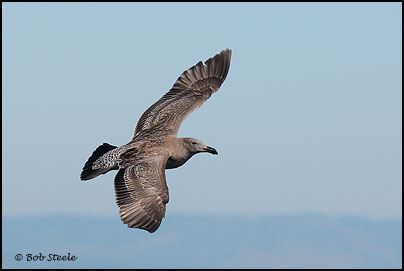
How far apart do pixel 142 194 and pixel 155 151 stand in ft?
5.70

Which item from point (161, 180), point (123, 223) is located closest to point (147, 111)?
point (161, 180)

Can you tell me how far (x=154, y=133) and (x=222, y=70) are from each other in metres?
3.97

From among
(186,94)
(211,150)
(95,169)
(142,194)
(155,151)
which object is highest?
(186,94)

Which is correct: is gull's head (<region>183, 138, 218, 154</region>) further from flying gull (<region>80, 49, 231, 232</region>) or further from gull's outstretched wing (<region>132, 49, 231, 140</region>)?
gull's outstretched wing (<region>132, 49, 231, 140</region>)

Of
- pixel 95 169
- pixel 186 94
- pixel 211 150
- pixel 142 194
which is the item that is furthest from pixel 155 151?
pixel 186 94

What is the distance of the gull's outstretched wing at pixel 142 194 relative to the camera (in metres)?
17.4

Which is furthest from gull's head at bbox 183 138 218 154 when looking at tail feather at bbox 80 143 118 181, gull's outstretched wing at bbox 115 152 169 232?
tail feather at bbox 80 143 118 181

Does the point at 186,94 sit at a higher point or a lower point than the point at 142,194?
higher

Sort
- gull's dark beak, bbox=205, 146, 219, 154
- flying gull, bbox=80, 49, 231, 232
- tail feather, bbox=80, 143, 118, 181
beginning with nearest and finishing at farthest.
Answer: flying gull, bbox=80, 49, 231, 232 < tail feather, bbox=80, 143, 118, 181 < gull's dark beak, bbox=205, 146, 219, 154

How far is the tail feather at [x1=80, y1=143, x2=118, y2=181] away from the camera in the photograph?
62.1 ft

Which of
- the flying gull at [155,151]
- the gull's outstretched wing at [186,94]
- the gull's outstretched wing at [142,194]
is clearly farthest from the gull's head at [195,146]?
the gull's outstretched wing at [142,194]

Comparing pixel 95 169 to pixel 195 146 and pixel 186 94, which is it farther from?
pixel 186 94

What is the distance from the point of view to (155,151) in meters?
19.3

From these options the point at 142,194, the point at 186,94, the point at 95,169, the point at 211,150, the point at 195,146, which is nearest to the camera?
the point at 142,194
